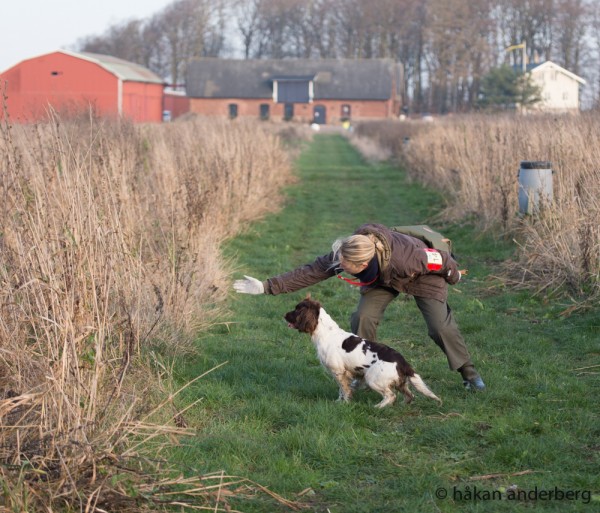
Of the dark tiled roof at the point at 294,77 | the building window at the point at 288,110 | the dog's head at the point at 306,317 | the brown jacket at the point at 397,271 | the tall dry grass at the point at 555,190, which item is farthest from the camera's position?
the building window at the point at 288,110

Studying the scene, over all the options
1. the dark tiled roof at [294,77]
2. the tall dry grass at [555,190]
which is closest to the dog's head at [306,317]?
the tall dry grass at [555,190]

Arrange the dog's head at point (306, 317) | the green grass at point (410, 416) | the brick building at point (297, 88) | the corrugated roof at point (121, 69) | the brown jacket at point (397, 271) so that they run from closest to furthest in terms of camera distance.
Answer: the green grass at point (410, 416) → the brown jacket at point (397, 271) → the dog's head at point (306, 317) → the corrugated roof at point (121, 69) → the brick building at point (297, 88)

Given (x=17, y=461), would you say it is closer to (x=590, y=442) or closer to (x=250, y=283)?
(x=250, y=283)

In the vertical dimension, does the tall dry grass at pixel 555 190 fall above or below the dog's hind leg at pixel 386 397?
above

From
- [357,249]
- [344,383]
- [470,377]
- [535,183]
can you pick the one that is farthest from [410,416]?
[535,183]

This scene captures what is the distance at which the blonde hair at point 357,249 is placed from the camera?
5836 millimetres

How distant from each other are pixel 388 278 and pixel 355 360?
65 cm

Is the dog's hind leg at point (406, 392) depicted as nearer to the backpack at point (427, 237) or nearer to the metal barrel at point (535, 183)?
the backpack at point (427, 237)

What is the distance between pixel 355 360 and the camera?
6.11 meters

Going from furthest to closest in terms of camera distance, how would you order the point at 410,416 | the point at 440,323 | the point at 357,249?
the point at 440,323 → the point at 410,416 → the point at 357,249

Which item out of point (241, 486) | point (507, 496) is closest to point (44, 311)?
point (241, 486)

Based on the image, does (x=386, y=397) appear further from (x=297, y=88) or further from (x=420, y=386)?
(x=297, y=88)

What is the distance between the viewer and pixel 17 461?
4.12 metres

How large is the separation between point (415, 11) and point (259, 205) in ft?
245
